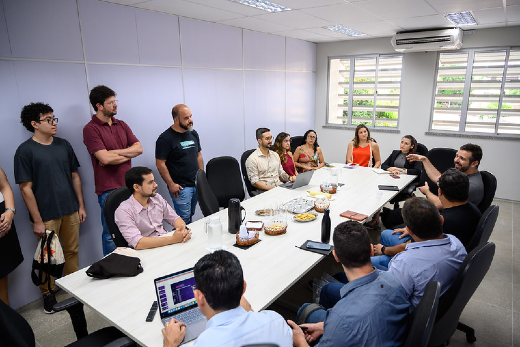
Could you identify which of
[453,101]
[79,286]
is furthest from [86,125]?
[453,101]

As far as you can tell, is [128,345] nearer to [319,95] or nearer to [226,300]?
[226,300]

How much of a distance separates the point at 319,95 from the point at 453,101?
2.60 metres

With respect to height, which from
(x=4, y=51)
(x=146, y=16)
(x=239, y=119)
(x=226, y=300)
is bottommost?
(x=226, y=300)

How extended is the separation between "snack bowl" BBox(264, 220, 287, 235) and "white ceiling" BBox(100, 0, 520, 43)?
240cm

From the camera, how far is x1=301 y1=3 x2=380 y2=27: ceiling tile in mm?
3814

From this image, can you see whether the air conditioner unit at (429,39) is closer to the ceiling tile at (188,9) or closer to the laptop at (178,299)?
the ceiling tile at (188,9)

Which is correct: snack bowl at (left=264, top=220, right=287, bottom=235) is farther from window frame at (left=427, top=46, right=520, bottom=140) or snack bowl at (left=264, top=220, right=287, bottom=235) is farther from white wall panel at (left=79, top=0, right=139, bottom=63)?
window frame at (left=427, top=46, right=520, bottom=140)

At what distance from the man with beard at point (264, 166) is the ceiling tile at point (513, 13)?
126 inches

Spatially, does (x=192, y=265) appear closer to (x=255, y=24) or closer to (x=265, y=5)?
(x=265, y=5)

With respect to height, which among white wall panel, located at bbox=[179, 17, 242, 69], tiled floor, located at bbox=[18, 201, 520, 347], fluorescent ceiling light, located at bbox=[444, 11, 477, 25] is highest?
fluorescent ceiling light, located at bbox=[444, 11, 477, 25]

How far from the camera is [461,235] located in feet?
7.96

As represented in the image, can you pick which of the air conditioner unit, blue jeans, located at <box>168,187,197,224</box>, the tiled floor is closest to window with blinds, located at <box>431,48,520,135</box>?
the air conditioner unit

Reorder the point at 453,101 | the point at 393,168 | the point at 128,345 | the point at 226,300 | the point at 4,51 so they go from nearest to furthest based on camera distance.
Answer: the point at 226,300
the point at 128,345
the point at 4,51
the point at 393,168
the point at 453,101

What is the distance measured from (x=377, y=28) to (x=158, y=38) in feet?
11.2
